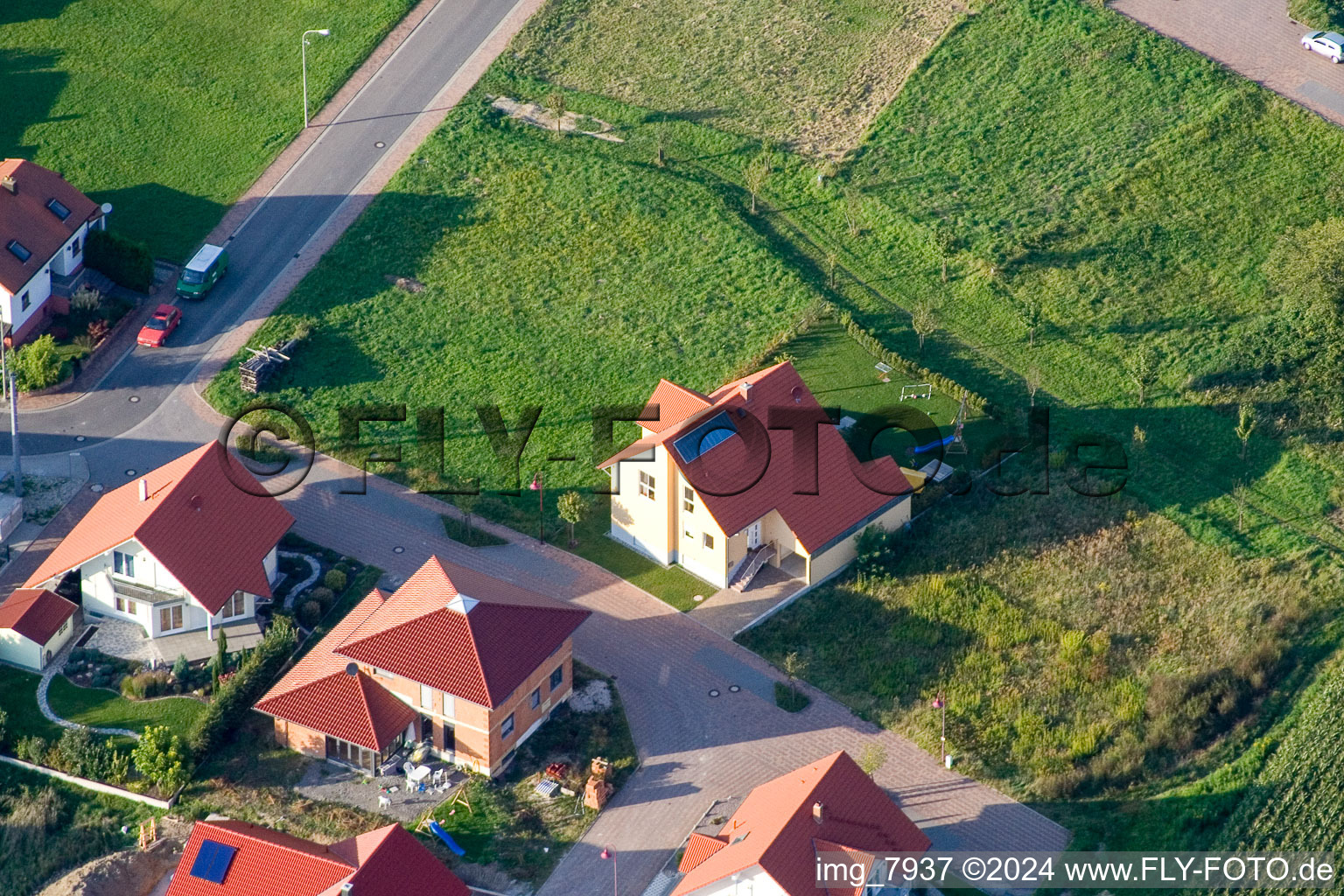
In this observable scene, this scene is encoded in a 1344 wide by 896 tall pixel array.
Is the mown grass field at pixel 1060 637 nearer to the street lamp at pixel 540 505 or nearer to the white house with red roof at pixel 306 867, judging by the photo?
the street lamp at pixel 540 505

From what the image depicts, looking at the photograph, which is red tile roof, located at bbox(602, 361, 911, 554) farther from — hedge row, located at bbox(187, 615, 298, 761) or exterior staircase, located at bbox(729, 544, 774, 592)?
hedge row, located at bbox(187, 615, 298, 761)

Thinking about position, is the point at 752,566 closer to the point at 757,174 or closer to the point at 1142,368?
the point at 1142,368

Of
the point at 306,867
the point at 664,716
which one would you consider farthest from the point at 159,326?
the point at 306,867

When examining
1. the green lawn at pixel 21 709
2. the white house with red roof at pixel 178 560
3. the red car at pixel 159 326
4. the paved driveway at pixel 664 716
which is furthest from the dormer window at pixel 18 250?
the green lawn at pixel 21 709

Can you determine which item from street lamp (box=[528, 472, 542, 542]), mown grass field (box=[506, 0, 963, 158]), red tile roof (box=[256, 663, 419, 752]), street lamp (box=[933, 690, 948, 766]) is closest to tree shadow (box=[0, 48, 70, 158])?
mown grass field (box=[506, 0, 963, 158])

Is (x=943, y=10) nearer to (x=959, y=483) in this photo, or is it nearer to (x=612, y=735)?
(x=959, y=483)

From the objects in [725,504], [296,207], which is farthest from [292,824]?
[296,207]

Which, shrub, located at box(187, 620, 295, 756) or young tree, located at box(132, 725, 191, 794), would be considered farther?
shrub, located at box(187, 620, 295, 756)
